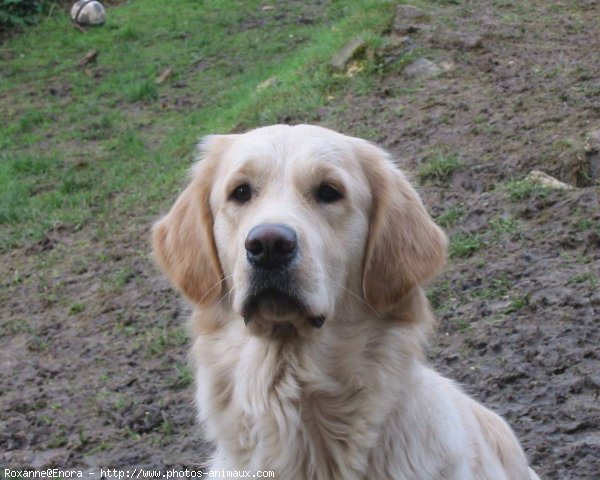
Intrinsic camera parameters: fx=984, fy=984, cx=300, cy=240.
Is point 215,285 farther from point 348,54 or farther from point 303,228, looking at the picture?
point 348,54

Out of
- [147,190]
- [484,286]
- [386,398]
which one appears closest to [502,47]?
[147,190]

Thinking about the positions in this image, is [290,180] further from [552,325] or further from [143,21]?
[143,21]

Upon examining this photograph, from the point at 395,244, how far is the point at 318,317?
467mm

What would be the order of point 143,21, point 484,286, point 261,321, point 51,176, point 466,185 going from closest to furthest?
point 261,321
point 484,286
point 466,185
point 51,176
point 143,21

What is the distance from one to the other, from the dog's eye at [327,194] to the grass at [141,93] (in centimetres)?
541

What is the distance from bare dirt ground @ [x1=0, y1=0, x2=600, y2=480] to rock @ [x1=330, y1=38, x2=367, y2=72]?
362 mm

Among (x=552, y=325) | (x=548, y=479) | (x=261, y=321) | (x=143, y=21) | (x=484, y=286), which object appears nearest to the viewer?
(x=261, y=321)

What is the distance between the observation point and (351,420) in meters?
3.46

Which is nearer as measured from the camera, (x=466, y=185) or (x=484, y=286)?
(x=484, y=286)

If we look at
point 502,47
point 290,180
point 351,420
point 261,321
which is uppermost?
point 290,180

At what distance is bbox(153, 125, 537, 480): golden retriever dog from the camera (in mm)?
3385

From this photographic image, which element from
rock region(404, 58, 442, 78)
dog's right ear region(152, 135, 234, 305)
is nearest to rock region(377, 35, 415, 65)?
rock region(404, 58, 442, 78)

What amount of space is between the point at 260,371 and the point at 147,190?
6.22m

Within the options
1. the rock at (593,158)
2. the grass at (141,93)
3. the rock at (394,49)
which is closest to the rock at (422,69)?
the rock at (394,49)
